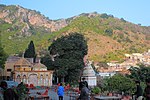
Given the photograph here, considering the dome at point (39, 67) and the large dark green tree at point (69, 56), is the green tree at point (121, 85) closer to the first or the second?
the large dark green tree at point (69, 56)

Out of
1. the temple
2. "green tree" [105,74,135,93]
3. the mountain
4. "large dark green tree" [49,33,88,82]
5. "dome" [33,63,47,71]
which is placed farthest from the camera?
the mountain

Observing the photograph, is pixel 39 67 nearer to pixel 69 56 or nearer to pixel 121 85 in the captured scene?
pixel 69 56

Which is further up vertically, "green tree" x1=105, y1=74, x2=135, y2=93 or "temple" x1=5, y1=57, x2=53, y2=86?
"temple" x1=5, y1=57, x2=53, y2=86

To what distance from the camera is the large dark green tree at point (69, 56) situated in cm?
5497

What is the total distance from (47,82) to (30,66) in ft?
13.8

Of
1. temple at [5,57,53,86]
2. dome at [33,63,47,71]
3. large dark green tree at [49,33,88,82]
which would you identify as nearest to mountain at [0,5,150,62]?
large dark green tree at [49,33,88,82]

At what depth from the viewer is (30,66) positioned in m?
58.9

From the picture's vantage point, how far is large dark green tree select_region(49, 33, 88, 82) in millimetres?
54969

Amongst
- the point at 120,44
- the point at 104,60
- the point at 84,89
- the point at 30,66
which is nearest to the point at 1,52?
the point at 30,66

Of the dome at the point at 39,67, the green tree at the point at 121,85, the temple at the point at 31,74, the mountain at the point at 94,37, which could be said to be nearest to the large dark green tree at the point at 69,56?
the dome at the point at 39,67

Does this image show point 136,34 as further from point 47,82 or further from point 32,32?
point 47,82

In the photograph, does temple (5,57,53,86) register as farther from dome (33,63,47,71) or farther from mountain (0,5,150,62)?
mountain (0,5,150,62)

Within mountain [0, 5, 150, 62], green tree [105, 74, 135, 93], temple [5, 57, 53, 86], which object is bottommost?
green tree [105, 74, 135, 93]

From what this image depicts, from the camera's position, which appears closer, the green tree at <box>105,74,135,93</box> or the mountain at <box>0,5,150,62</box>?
the green tree at <box>105,74,135,93</box>
